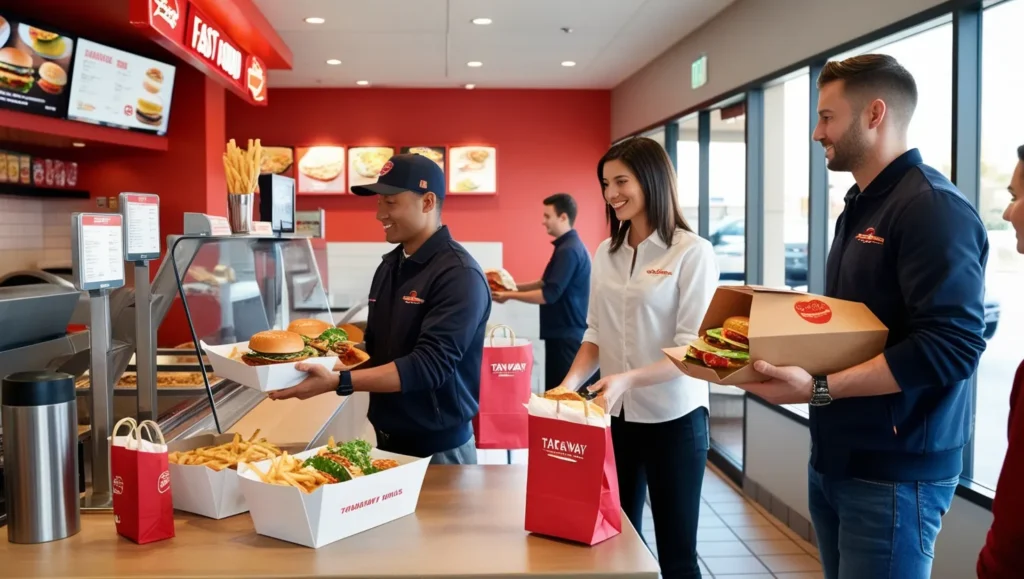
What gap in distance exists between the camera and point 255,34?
575 centimetres

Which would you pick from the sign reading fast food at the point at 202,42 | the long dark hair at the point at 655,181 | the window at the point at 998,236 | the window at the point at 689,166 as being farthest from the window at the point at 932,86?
the sign reading fast food at the point at 202,42

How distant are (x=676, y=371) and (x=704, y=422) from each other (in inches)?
9.2

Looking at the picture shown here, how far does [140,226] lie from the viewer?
6.56ft

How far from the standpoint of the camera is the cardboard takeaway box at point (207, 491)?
1.78 meters

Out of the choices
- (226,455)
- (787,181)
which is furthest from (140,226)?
(787,181)

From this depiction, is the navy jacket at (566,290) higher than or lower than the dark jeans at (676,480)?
higher

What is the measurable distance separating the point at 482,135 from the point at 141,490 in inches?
302

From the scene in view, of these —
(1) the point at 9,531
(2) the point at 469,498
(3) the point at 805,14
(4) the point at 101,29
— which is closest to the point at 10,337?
(1) the point at 9,531

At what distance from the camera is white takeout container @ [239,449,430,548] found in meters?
1.61

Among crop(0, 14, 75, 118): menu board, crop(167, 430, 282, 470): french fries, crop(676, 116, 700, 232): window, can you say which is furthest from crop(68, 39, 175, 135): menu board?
crop(167, 430, 282, 470): french fries

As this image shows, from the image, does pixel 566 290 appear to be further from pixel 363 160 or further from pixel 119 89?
pixel 363 160

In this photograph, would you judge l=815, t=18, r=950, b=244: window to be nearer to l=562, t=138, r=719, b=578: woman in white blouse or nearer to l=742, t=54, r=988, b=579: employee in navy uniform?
l=562, t=138, r=719, b=578: woman in white blouse

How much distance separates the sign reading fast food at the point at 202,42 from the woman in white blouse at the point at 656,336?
2800mm

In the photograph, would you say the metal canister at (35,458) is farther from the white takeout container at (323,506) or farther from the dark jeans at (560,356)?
the dark jeans at (560,356)
